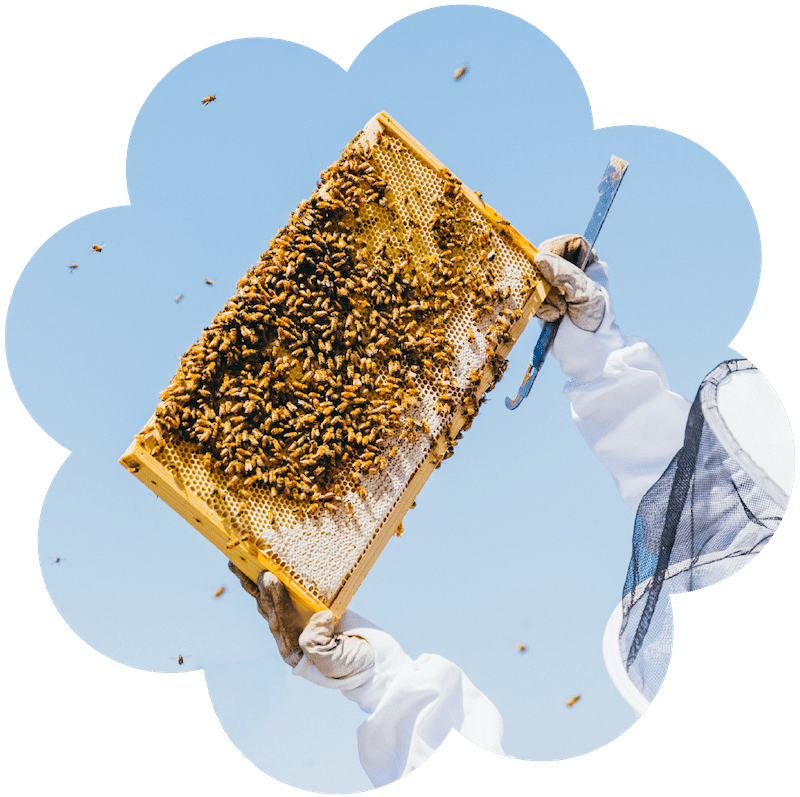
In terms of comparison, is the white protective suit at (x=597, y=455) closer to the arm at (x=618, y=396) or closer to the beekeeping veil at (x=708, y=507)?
the arm at (x=618, y=396)

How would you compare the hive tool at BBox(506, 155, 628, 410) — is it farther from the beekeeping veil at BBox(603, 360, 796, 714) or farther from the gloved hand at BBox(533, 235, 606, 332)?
the beekeeping veil at BBox(603, 360, 796, 714)

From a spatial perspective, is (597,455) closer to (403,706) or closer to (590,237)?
(590,237)

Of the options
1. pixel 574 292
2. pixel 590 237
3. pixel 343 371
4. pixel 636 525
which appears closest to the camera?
pixel 343 371

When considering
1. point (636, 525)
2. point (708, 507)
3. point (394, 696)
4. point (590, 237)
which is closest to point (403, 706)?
point (394, 696)

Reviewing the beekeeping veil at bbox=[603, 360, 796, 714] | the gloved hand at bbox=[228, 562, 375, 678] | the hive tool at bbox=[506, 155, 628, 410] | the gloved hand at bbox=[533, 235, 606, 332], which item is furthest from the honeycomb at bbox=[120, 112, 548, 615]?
the beekeeping veil at bbox=[603, 360, 796, 714]

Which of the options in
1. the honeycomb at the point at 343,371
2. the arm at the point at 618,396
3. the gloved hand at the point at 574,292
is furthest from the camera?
the arm at the point at 618,396

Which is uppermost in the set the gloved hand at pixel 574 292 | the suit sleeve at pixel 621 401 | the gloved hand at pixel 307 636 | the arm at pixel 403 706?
the gloved hand at pixel 574 292

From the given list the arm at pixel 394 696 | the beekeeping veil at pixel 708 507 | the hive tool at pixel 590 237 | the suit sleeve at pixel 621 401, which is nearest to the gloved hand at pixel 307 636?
the arm at pixel 394 696

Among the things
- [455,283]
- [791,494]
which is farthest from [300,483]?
[791,494]
